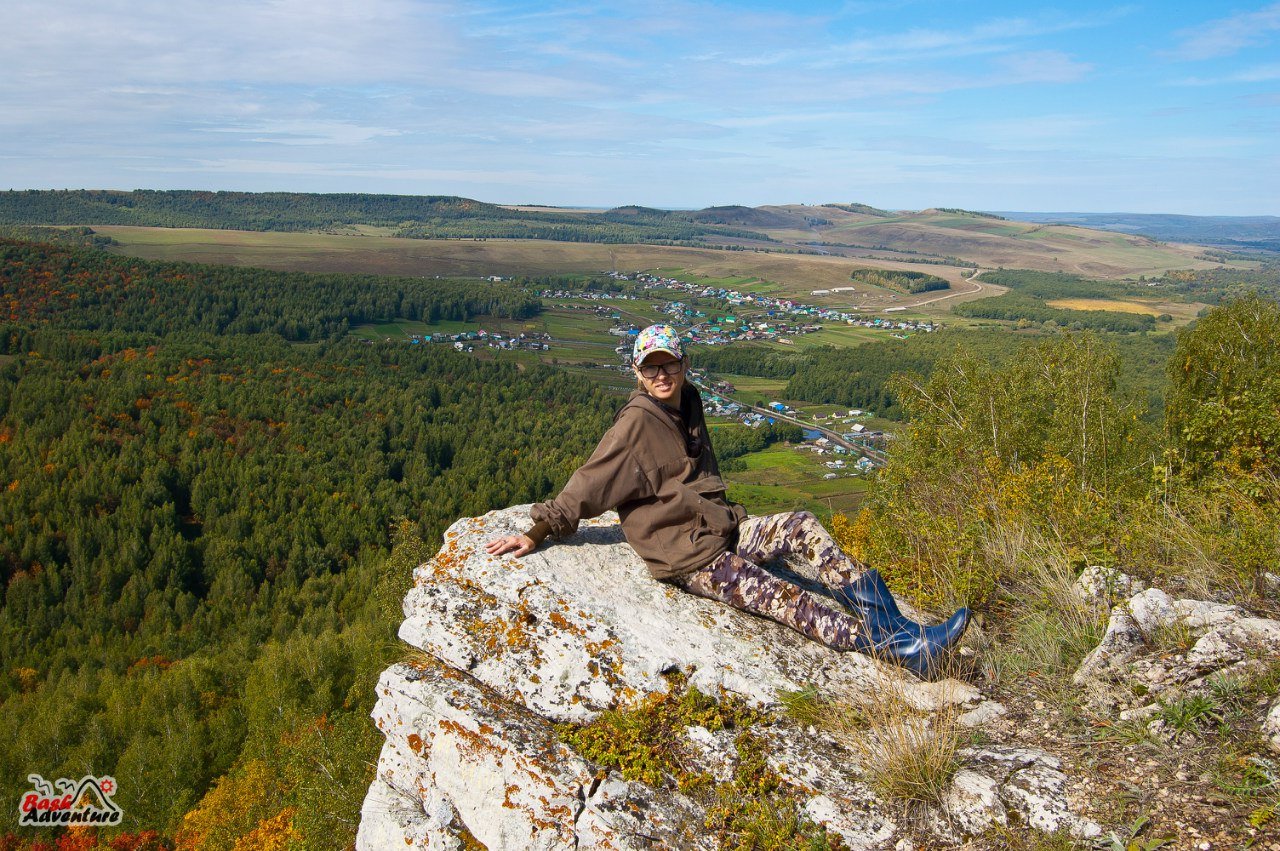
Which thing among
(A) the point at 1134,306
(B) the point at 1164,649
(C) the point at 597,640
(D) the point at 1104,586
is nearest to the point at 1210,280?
(A) the point at 1134,306

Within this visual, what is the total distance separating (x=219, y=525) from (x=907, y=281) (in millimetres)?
172535

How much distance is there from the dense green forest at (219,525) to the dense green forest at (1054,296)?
8150 centimetres

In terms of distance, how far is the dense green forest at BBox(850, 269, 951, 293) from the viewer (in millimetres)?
182125

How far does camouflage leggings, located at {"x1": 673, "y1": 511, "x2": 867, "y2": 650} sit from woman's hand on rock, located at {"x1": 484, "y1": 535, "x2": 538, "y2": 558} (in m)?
1.32

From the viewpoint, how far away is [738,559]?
602cm

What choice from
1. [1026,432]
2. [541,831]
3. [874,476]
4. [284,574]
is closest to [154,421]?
[284,574]

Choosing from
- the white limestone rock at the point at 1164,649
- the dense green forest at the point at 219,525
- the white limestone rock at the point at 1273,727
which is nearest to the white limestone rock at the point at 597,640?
the white limestone rock at the point at 1164,649

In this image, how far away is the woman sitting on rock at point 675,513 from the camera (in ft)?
19.1

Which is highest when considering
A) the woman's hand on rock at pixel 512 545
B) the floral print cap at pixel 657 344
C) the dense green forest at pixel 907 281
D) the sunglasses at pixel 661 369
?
the dense green forest at pixel 907 281

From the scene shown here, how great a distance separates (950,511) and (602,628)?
533cm

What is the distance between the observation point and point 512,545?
6258 millimetres

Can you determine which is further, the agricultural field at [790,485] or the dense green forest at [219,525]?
the agricultural field at [790,485]

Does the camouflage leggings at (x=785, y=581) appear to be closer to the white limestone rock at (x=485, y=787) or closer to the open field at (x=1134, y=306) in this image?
the white limestone rock at (x=485, y=787)

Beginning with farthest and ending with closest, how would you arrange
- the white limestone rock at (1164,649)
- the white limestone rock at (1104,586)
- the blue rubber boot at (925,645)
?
the white limestone rock at (1104,586) < the blue rubber boot at (925,645) < the white limestone rock at (1164,649)
